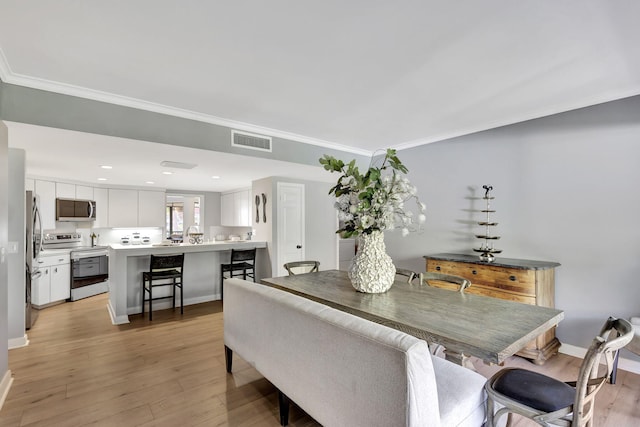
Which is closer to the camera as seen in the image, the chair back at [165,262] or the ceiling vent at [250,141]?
the ceiling vent at [250,141]

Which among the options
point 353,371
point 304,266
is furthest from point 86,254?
point 353,371

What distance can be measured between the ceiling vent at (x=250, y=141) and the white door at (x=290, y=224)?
1545mm

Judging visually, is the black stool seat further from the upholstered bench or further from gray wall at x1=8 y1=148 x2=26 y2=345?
gray wall at x1=8 y1=148 x2=26 y2=345

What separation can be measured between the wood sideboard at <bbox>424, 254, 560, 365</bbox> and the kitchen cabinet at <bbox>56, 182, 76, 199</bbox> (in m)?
6.65

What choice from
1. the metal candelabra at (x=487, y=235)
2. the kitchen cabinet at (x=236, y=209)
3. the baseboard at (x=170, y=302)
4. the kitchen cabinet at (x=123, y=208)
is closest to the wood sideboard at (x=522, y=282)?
the metal candelabra at (x=487, y=235)

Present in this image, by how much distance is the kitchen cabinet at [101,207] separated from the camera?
6.33 m

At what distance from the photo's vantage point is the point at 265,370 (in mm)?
2158

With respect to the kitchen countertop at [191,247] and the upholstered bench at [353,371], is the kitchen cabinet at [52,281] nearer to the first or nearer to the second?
the kitchen countertop at [191,247]

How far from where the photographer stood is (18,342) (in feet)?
10.8

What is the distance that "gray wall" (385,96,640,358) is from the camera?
2.82 metres

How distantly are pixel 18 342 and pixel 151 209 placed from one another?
409 centimetres

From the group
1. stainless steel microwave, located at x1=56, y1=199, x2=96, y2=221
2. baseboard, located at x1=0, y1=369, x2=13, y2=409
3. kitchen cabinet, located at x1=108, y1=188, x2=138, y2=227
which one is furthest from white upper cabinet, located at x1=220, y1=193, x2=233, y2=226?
baseboard, located at x1=0, y1=369, x2=13, y2=409

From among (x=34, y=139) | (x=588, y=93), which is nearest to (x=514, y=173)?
(x=588, y=93)

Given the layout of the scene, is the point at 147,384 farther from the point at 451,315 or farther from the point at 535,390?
the point at 535,390
